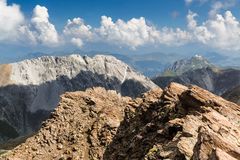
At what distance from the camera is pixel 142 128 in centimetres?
4669

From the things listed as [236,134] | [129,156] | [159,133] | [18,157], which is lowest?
[18,157]

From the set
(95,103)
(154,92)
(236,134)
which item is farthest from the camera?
(95,103)

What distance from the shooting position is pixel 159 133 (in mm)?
38812

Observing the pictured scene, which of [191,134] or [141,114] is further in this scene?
[141,114]

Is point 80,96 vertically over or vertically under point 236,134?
under

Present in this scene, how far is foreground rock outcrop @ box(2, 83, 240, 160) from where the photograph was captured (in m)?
28.6

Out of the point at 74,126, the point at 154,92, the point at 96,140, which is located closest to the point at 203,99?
the point at 154,92

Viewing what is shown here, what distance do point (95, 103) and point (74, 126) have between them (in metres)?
6.11

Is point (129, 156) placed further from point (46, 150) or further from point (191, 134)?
point (46, 150)

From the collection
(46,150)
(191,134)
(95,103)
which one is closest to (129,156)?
(191,134)

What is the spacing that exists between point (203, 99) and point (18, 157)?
28498 mm

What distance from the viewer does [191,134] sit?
31.6 meters

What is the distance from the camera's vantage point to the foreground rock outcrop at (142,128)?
28.6 meters

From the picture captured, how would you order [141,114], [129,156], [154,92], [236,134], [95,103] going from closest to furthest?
[236,134] → [129,156] → [141,114] → [154,92] → [95,103]
